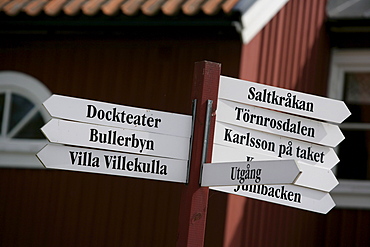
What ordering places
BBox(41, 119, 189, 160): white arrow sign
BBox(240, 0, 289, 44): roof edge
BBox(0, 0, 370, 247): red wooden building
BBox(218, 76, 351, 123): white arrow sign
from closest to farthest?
BBox(41, 119, 189, 160): white arrow sign < BBox(218, 76, 351, 123): white arrow sign < BBox(240, 0, 289, 44): roof edge < BBox(0, 0, 370, 247): red wooden building

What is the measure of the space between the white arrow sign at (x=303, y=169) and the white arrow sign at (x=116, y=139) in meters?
0.19

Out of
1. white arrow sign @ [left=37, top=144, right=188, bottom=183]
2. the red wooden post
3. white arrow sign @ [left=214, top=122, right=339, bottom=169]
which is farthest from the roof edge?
white arrow sign @ [left=37, top=144, right=188, bottom=183]

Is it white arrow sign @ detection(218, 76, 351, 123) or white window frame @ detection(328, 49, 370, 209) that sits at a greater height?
white window frame @ detection(328, 49, 370, 209)

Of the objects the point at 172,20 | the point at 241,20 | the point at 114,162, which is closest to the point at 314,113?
the point at 114,162

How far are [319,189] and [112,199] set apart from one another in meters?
3.08

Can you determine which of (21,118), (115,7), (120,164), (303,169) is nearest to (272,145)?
(303,169)

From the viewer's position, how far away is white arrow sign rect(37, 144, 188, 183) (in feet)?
12.4

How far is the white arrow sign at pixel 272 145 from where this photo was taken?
13.0 feet

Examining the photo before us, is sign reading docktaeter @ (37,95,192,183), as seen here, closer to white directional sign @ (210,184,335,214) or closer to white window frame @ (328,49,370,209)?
white directional sign @ (210,184,335,214)

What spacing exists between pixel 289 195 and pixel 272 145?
283 mm

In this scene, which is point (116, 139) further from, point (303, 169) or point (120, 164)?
point (303, 169)

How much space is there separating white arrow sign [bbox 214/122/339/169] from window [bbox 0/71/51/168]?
3523 mm

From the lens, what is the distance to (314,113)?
4.17 meters

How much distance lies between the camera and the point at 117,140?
3.83 metres
